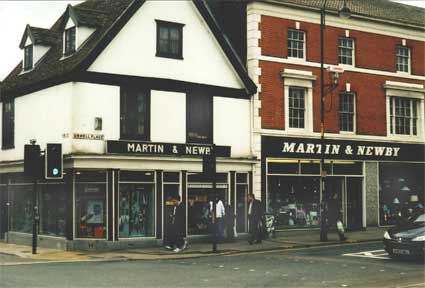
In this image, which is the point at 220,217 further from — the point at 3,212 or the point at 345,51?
the point at 345,51

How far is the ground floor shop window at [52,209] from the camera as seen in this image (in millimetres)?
24156

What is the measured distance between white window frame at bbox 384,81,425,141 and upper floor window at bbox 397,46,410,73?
2.71 feet

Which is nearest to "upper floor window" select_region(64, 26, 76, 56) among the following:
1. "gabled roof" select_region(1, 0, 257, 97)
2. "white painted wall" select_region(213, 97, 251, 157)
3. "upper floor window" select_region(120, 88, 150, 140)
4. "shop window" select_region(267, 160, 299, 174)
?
"gabled roof" select_region(1, 0, 257, 97)

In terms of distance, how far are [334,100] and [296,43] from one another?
10.4 ft

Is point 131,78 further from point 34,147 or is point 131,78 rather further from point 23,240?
point 23,240

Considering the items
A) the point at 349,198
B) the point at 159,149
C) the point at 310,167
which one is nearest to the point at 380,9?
the point at 310,167

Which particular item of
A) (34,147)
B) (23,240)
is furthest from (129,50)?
(23,240)

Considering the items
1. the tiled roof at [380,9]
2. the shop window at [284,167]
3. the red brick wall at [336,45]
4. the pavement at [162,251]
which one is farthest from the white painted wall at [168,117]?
the tiled roof at [380,9]

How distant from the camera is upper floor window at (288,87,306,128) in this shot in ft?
95.5

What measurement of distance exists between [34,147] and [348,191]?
1506cm

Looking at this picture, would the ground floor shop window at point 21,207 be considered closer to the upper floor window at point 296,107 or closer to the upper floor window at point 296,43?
the upper floor window at point 296,107

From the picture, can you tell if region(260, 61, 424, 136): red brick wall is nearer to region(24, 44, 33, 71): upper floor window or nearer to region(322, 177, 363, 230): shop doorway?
region(322, 177, 363, 230): shop doorway

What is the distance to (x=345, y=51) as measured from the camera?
3086cm

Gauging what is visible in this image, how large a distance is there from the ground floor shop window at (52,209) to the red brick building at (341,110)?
317 inches
